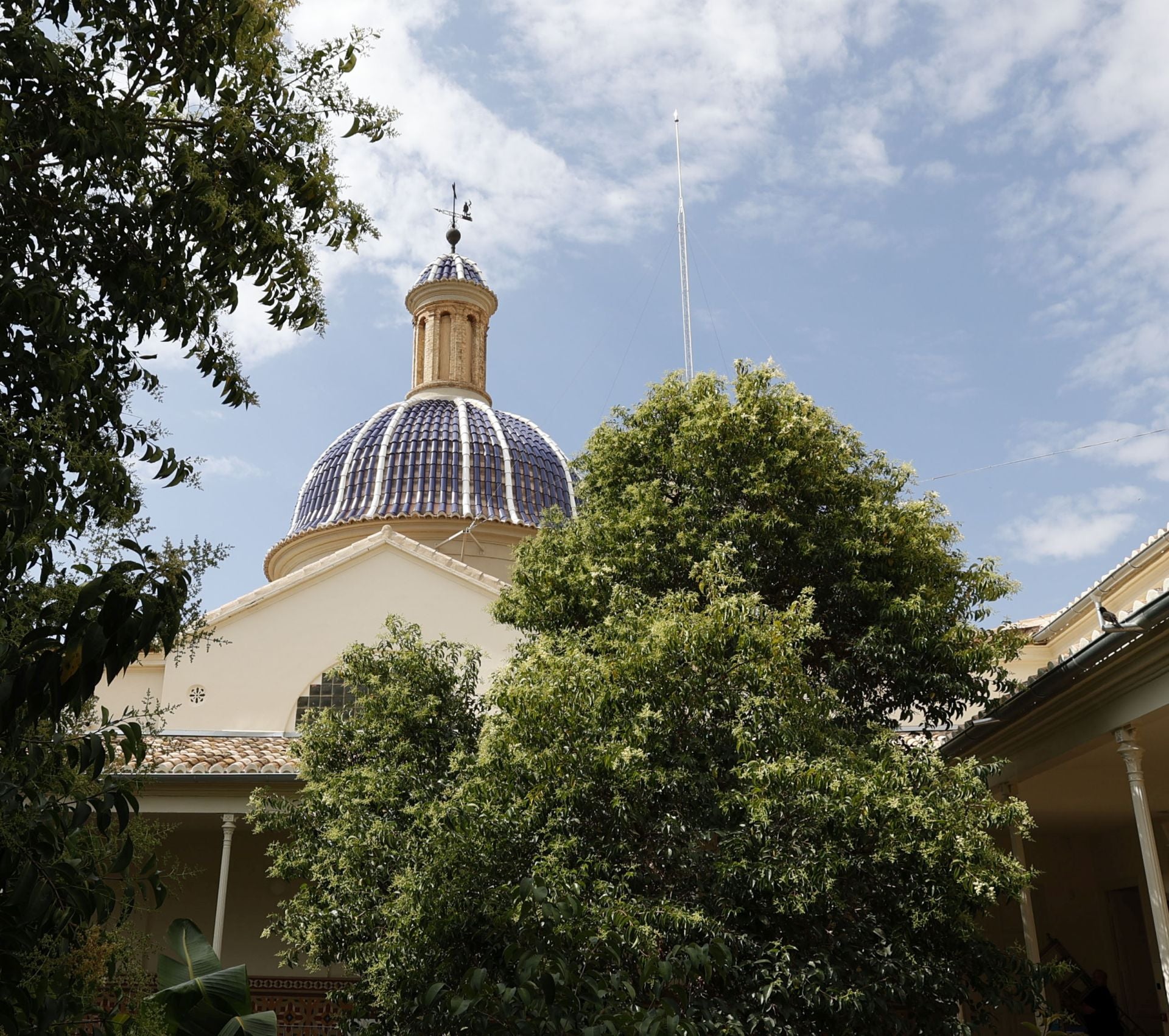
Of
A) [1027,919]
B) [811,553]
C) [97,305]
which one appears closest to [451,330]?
[811,553]

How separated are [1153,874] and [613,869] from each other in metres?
3.95

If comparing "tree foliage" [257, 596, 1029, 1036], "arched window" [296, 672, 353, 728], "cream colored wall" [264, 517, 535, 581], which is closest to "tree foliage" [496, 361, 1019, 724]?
"tree foliage" [257, 596, 1029, 1036]

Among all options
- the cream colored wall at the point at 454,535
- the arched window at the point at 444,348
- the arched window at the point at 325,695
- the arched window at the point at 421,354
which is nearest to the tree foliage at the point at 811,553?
the arched window at the point at 325,695

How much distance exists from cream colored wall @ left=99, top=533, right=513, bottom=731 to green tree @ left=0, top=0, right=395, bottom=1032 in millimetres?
11247

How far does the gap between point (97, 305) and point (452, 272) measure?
77.9 ft

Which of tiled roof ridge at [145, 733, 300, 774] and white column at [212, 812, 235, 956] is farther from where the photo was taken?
tiled roof ridge at [145, 733, 300, 774]

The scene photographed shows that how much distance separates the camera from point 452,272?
1142 inches

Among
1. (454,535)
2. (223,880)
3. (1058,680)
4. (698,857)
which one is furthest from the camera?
(454,535)

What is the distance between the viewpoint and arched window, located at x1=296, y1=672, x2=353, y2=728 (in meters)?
17.7

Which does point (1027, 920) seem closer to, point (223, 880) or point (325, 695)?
point (223, 880)

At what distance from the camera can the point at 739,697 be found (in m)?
8.28

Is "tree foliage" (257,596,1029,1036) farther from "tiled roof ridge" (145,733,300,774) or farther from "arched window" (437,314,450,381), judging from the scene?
"arched window" (437,314,450,381)

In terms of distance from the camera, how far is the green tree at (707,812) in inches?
294

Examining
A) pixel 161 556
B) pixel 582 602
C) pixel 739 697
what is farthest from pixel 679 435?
pixel 161 556
